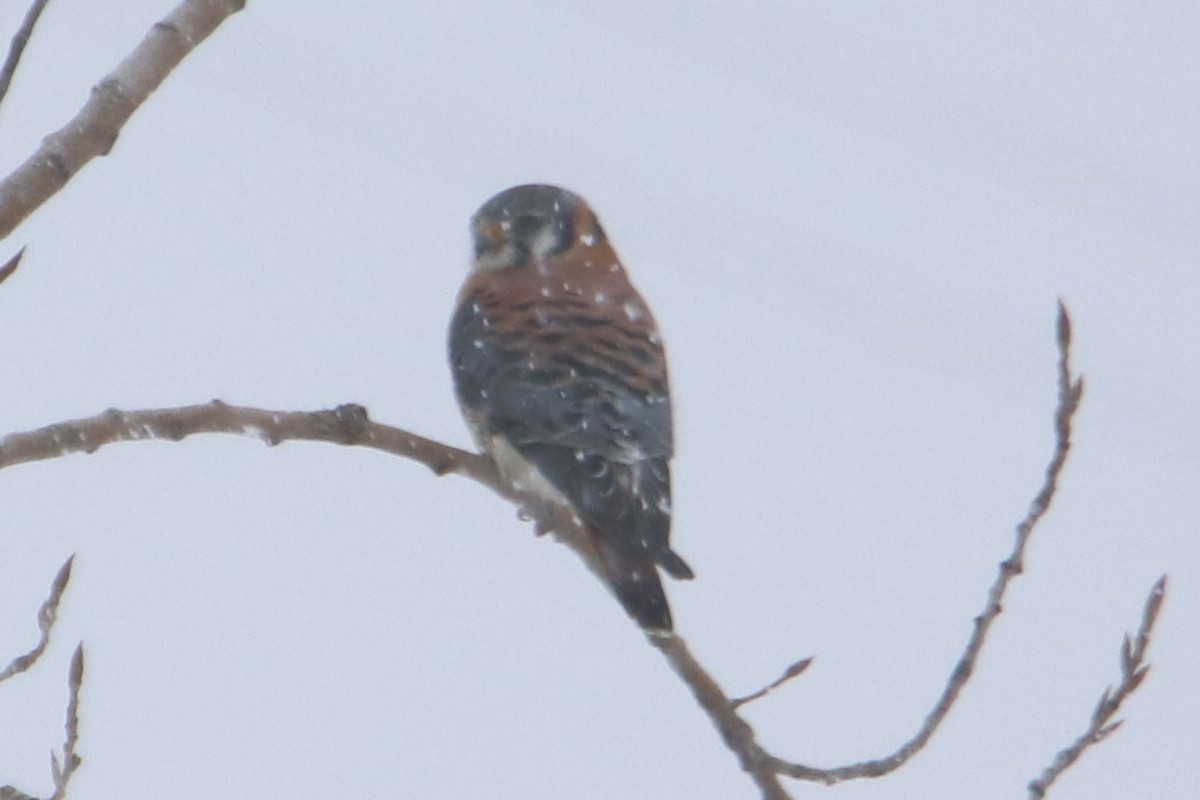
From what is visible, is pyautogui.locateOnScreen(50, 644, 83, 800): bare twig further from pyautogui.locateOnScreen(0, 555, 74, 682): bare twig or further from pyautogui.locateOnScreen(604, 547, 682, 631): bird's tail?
pyautogui.locateOnScreen(604, 547, 682, 631): bird's tail

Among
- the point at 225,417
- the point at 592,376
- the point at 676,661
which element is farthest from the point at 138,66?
the point at 592,376

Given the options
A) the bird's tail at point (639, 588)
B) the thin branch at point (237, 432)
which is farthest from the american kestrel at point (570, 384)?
the thin branch at point (237, 432)

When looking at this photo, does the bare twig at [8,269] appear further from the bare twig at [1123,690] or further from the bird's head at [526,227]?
the bird's head at [526,227]

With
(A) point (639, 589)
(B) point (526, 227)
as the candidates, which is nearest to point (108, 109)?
(A) point (639, 589)

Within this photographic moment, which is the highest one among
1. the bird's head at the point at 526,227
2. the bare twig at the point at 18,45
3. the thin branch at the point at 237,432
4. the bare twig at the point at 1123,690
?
the bird's head at the point at 526,227

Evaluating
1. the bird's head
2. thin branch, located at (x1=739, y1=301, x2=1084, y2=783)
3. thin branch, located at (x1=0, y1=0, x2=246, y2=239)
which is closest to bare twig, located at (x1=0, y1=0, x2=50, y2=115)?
thin branch, located at (x1=0, y1=0, x2=246, y2=239)
